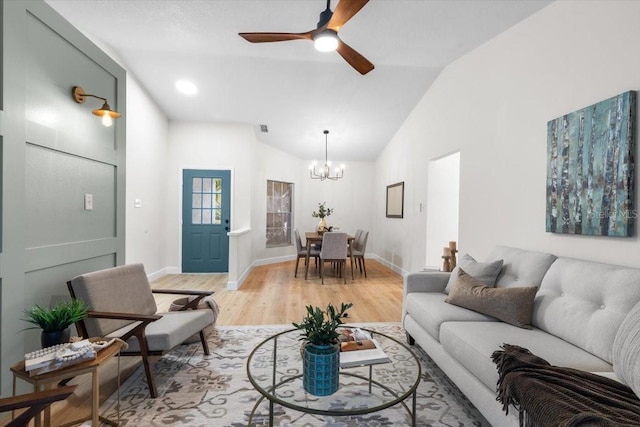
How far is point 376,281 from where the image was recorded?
204 inches

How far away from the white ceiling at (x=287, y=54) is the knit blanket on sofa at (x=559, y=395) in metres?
2.78

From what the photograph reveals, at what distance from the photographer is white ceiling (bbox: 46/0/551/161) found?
286cm

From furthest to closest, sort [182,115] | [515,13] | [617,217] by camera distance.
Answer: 1. [182,115]
2. [515,13]
3. [617,217]

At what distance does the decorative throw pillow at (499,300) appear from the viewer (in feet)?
6.43

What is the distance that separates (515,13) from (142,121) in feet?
15.5

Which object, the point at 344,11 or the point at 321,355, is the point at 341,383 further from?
the point at 344,11

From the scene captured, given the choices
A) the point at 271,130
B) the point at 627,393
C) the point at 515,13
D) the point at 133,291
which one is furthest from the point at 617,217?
the point at 271,130

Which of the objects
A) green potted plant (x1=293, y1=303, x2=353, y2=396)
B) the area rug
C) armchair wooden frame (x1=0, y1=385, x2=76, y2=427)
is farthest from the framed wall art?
armchair wooden frame (x1=0, y1=385, x2=76, y2=427)

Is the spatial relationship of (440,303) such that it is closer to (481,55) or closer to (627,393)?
(627,393)

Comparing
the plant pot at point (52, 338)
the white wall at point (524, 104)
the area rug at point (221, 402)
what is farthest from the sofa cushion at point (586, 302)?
the plant pot at point (52, 338)

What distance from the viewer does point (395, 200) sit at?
6031 mm

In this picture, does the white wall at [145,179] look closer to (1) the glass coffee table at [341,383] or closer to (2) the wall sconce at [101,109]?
(2) the wall sconce at [101,109]

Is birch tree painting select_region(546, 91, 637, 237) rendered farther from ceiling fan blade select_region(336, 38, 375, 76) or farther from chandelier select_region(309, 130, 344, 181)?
chandelier select_region(309, 130, 344, 181)

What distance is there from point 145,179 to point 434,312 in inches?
175
